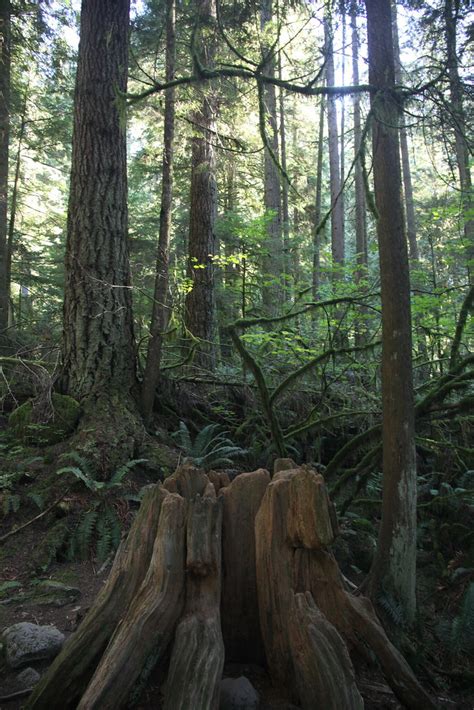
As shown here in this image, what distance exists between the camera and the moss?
6.39 m

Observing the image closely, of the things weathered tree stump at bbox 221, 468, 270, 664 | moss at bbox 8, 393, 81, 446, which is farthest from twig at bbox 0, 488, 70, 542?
weathered tree stump at bbox 221, 468, 270, 664

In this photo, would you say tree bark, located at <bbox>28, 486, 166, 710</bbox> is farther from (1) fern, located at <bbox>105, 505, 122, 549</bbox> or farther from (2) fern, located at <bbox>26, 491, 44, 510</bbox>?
(2) fern, located at <bbox>26, 491, 44, 510</bbox>

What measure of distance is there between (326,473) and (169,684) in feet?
13.4

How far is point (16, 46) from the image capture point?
37.6ft

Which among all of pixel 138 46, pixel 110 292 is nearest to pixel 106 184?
pixel 110 292

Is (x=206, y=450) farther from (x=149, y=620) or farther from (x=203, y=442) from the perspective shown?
(x=149, y=620)

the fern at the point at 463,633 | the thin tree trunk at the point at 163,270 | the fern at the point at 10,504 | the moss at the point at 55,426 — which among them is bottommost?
the fern at the point at 463,633

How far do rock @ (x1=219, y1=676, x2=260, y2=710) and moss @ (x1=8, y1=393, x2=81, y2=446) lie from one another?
4.31 m

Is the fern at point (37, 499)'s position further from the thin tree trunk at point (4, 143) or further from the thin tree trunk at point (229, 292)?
the thin tree trunk at point (229, 292)

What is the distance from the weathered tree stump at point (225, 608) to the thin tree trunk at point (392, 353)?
1.33 m

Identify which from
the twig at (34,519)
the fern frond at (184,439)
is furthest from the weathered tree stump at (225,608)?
the fern frond at (184,439)

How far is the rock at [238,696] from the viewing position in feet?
8.93

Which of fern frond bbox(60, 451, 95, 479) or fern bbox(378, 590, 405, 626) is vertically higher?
fern frond bbox(60, 451, 95, 479)

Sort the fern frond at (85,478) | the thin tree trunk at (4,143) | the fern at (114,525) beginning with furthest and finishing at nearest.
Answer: the thin tree trunk at (4,143) < the fern frond at (85,478) < the fern at (114,525)
